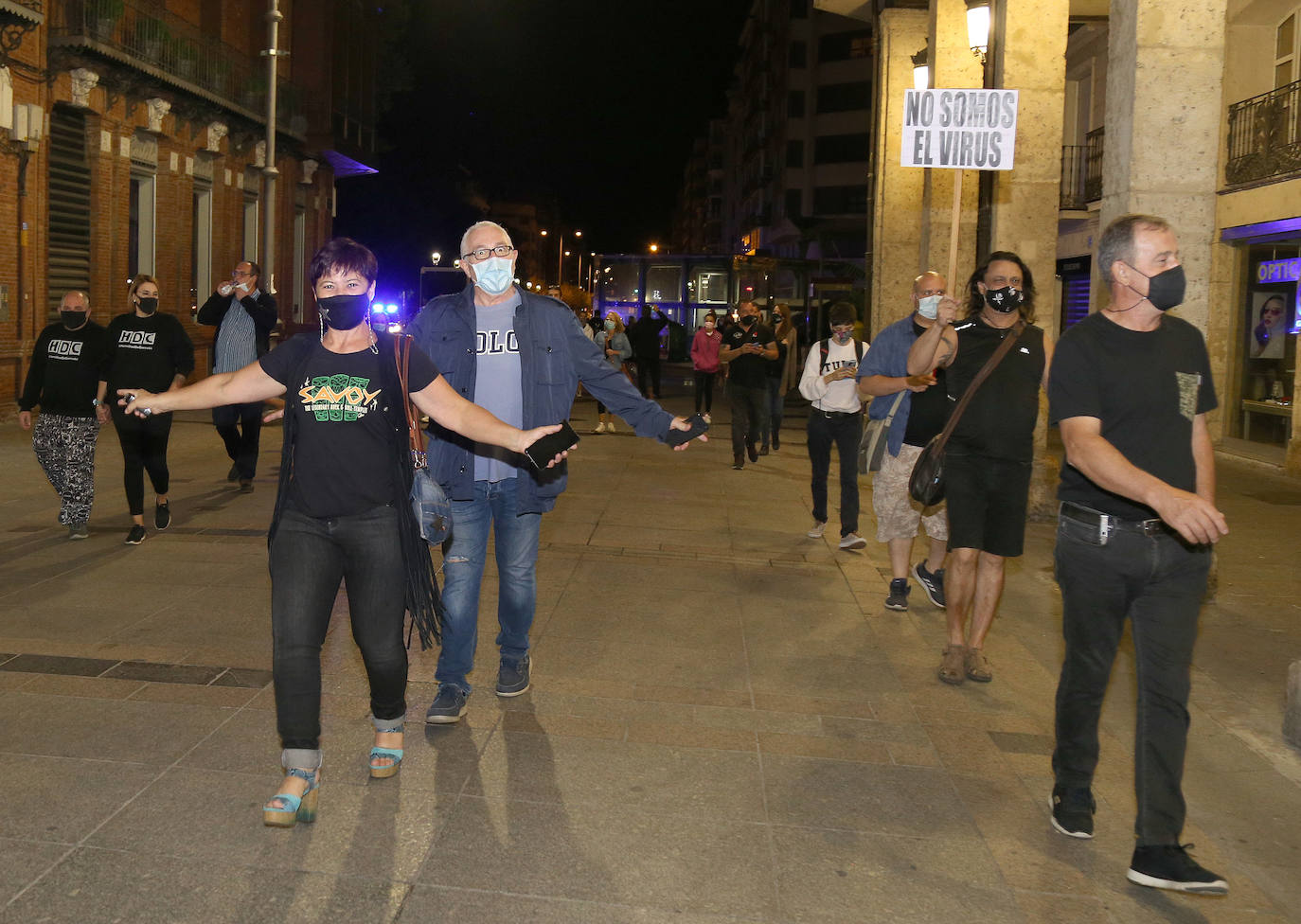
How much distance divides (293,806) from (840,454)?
6.45 m

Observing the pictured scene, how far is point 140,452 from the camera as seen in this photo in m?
Answer: 9.51

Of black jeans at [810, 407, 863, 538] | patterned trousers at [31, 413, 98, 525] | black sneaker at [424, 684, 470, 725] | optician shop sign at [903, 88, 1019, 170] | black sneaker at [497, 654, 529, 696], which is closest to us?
black sneaker at [424, 684, 470, 725]

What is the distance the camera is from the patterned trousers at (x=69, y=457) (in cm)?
919

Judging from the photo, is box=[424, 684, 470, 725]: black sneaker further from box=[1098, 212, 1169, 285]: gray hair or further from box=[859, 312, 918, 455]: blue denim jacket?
box=[859, 312, 918, 455]: blue denim jacket

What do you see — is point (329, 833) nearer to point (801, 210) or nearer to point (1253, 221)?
point (1253, 221)

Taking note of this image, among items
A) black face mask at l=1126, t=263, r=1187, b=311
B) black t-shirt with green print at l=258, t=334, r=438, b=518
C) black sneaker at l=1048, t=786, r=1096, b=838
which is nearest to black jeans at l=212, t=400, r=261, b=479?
black t-shirt with green print at l=258, t=334, r=438, b=518

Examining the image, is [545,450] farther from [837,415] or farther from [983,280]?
[837,415]

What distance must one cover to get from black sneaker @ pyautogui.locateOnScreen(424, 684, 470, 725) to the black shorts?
2457mm

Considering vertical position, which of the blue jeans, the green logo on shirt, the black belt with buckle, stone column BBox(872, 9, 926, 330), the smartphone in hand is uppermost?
stone column BBox(872, 9, 926, 330)

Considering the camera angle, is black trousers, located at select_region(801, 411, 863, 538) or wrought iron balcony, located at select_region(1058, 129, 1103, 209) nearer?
black trousers, located at select_region(801, 411, 863, 538)

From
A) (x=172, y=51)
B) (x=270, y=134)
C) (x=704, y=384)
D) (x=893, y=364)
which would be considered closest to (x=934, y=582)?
(x=893, y=364)

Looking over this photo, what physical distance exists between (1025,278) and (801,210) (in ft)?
225

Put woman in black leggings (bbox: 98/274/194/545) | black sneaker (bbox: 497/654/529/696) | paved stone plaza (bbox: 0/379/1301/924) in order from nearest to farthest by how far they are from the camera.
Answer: paved stone plaza (bbox: 0/379/1301/924) → black sneaker (bbox: 497/654/529/696) → woman in black leggings (bbox: 98/274/194/545)

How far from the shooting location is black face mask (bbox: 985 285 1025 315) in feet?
19.4
